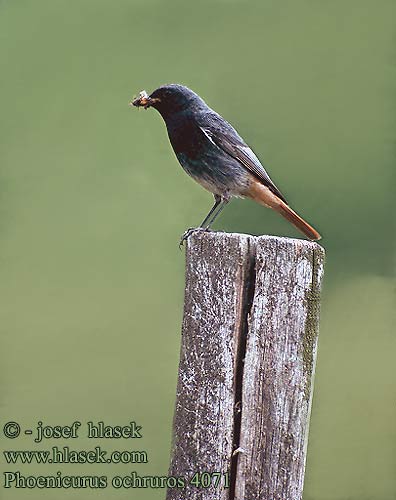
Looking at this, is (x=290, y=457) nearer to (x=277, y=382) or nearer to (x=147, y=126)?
(x=277, y=382)

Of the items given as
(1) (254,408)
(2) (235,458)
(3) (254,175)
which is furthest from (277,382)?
(3) (254,175)

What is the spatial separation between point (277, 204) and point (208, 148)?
413 millimetres

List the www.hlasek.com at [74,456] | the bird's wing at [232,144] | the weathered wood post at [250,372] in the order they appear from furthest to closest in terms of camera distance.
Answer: the bird's wing at [232,144] → the www.hlasek.com at [74,456] → the weathered wood post at [250,372]

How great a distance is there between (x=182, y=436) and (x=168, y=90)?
1.87 m

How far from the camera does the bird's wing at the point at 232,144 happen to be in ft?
11.6

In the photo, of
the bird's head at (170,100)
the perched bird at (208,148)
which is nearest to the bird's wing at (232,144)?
the perched bird at (208,148)

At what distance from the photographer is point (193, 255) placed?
2.21 meters

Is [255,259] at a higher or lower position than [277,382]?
higher

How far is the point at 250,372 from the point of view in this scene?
213 cm

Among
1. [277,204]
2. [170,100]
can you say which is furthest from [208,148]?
[277,204]

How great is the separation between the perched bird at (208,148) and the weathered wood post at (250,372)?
1.40 m

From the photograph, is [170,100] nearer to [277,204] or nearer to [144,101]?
[144,101]

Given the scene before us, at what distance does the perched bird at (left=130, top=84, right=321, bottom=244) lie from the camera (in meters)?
3.55

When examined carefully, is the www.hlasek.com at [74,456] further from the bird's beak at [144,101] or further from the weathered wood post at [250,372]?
the bird's beak at [144,101]
